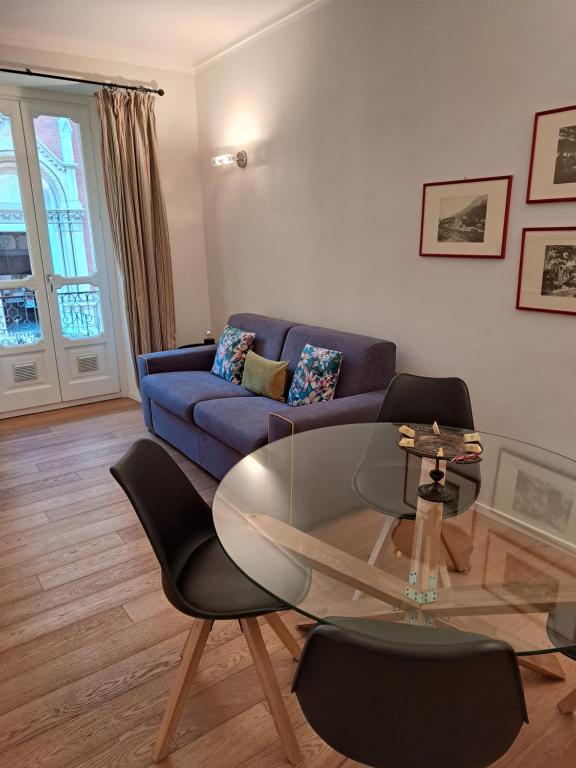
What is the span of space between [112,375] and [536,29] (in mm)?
4122

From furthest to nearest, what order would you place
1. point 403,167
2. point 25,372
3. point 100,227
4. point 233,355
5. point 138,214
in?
point 100,227 → point 25,372 → point 138,214 → point 233,355 → point 403,167

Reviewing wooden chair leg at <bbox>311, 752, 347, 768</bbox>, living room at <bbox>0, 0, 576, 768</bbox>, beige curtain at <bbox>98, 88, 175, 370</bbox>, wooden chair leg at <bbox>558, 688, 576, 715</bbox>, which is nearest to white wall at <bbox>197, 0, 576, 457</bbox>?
living room at <bbox>0, 0, 576, 768</bbox>

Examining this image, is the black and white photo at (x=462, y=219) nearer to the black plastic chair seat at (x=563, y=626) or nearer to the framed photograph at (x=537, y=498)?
the framed photograph at (x=537, y=498)

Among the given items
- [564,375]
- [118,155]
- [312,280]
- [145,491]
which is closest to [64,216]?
[118,155]

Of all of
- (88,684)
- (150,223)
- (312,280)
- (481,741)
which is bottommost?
(88,684)

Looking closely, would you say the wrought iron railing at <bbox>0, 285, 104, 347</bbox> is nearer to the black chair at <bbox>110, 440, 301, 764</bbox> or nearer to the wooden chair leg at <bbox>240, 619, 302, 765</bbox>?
the black chair at <bbox>110, 440, 301, 764</bbox>

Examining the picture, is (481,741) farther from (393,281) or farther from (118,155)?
(118,155)

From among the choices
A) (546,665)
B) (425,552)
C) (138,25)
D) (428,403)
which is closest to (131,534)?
(428,403)

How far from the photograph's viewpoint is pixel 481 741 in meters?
0.97

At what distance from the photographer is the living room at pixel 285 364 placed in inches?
59.2

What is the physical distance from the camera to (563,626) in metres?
1.28

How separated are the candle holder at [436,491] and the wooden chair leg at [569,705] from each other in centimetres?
69

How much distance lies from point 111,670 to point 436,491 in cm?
130

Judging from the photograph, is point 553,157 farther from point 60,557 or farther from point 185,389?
point 60,557
